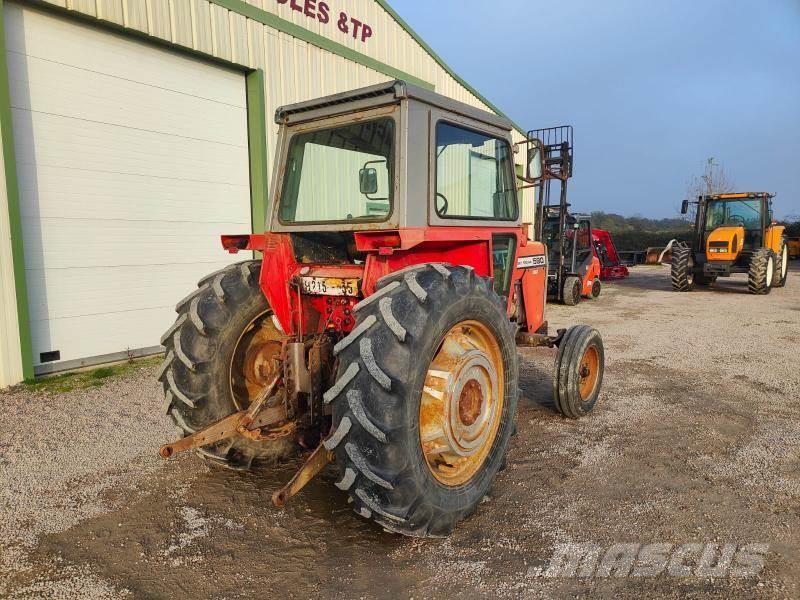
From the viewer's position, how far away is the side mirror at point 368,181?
11.2ft

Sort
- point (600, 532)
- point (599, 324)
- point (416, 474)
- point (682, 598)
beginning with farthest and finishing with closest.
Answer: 1. point (599, 324)
2. point (600, 532)
3. point (416, 474)
4. point (682, 598)

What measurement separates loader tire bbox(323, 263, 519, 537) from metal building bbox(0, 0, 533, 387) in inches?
202

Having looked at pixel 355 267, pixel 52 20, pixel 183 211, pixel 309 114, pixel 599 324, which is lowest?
pixel 599 324

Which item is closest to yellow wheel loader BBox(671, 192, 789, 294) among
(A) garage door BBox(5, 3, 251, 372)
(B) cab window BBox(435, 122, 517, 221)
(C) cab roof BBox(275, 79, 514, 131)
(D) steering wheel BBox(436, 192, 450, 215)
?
(A) garage door BBox(5, 3, 251, 372)

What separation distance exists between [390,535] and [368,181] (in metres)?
2.14

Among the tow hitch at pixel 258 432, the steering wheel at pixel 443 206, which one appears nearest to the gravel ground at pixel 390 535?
the tow hitch at pixel 258 432

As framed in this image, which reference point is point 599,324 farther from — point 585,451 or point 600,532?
point 600,532

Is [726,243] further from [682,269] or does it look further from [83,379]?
[83,379]

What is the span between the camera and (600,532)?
3021 millimetres

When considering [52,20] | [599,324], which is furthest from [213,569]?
[599,324]

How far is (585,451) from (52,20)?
721 cm

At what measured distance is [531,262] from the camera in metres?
4.78

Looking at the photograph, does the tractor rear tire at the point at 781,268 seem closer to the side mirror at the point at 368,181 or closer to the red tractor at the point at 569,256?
the red tractor at the point at 569,256
